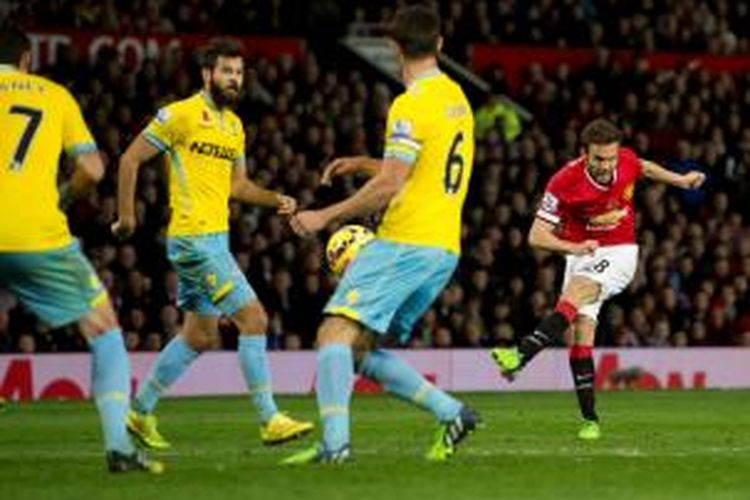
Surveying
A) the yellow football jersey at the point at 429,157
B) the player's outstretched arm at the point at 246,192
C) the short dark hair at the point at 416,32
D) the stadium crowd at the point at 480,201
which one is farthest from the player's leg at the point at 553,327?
the stadium crowd at the point at 480,201

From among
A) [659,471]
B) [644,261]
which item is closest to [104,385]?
[659,471]

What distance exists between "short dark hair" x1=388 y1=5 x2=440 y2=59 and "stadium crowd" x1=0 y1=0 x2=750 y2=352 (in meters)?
11.3

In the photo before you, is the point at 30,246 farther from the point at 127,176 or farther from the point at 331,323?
the point at 127,176

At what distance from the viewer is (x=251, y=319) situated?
1423 cm

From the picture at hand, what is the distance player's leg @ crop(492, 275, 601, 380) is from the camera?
50.1ft

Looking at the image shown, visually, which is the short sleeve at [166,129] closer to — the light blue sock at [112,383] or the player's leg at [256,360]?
the player's leg at [256,360]

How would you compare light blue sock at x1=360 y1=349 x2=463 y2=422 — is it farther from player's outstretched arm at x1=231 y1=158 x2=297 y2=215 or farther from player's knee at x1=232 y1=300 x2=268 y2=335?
player's outstretched arm at x1=231 y1=158 x2=297 y2=215

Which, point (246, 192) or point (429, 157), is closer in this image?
point (429, 157)

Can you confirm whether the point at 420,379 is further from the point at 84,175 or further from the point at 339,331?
the point at 84,175

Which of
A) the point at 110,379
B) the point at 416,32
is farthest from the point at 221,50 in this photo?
the point at 110,379

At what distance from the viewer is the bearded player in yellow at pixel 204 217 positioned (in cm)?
1415

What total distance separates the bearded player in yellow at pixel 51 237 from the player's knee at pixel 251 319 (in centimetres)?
277

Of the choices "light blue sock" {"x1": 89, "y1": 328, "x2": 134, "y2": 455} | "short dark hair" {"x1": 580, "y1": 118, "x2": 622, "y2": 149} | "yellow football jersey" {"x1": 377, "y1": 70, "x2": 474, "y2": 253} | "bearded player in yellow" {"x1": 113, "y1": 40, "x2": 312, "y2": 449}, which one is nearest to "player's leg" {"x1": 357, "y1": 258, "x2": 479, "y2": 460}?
"yellow football jersey" {"x1": 377, "y1": 70, "x2": 474, "y2": 253}

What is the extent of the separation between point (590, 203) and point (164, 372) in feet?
11.2
